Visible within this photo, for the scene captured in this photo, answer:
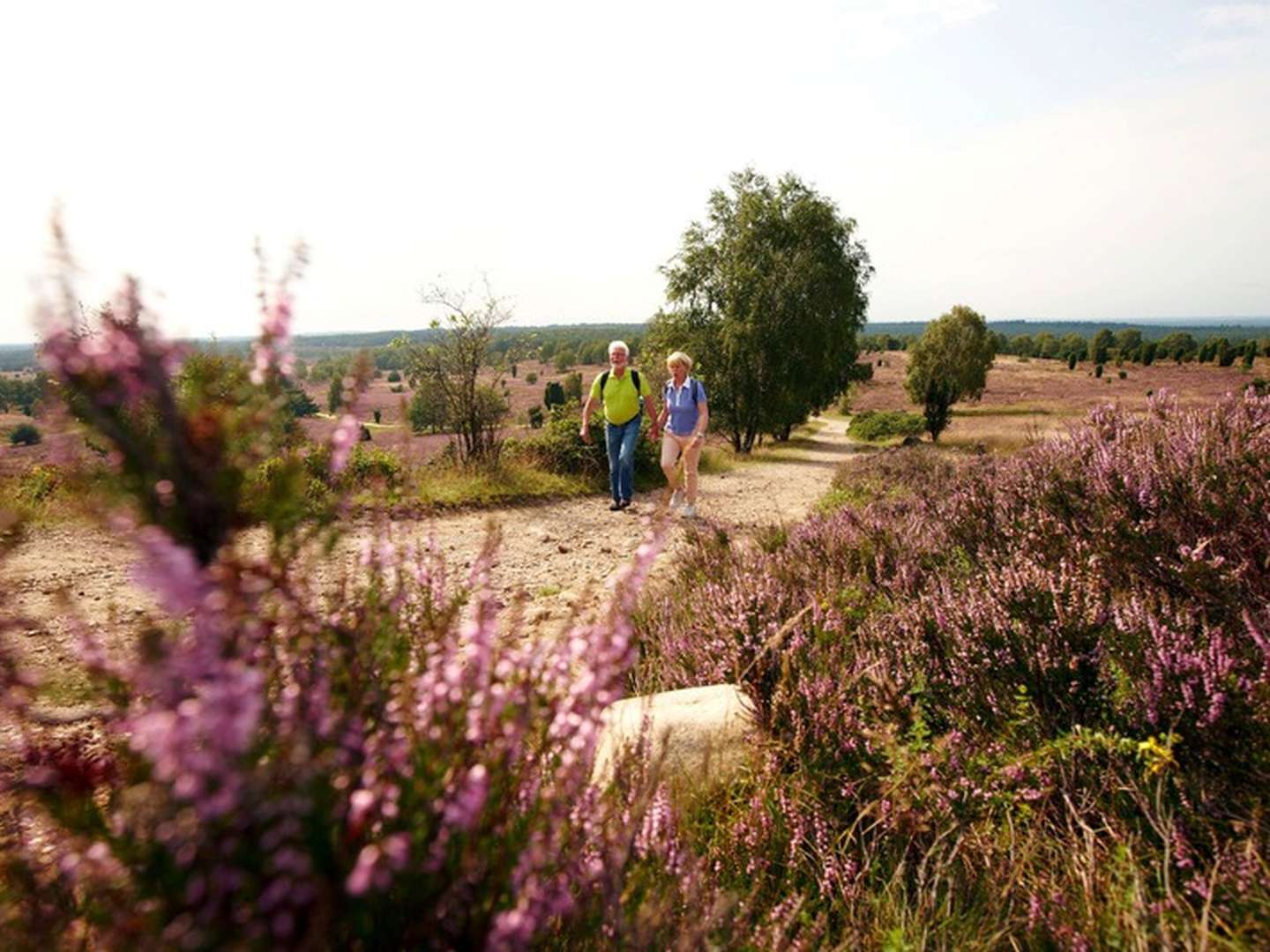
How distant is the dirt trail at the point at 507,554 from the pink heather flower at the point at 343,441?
767mm

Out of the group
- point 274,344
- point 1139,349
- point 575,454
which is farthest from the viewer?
point 1139,349

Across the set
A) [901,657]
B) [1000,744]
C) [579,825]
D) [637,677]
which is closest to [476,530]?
[637,677]

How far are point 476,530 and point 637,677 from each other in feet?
17.9

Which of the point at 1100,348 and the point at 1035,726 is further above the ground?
the point at 1035,726

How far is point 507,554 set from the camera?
7.92 meters

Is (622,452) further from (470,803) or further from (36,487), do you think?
(470,803)

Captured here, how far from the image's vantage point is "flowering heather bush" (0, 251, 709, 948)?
2.96 feet

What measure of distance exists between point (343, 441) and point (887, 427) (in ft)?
147

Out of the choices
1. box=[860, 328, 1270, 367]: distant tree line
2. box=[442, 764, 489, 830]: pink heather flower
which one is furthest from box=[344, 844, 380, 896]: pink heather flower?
box=[860, 328, 1270, 367]: distant tree line

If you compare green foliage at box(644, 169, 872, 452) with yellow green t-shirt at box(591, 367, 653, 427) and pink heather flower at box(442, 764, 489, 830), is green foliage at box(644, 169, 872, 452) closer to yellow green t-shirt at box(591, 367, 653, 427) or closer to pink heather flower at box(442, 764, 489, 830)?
yellow green t-shirt at box(591, 367, 653, 427)

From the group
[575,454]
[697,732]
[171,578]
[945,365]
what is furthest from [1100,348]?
[171,578]

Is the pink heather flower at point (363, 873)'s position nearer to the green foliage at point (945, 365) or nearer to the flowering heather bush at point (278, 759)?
the flowering heather bush at point (278, 759)

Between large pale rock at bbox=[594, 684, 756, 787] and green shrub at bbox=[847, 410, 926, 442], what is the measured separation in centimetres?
3926

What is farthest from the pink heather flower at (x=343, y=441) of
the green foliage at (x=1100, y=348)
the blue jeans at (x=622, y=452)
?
the green foliage at (x=1100, y=348)
